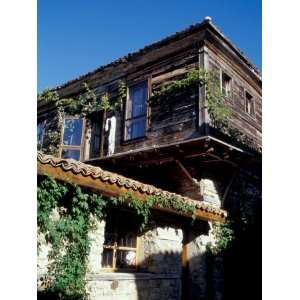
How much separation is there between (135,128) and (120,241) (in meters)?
3.75

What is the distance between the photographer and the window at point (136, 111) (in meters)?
8.83

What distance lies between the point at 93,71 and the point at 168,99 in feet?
10.2

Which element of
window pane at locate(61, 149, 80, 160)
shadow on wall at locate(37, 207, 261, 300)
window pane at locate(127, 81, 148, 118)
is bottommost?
shadow on wall at locate(37, 207, 261, 300)

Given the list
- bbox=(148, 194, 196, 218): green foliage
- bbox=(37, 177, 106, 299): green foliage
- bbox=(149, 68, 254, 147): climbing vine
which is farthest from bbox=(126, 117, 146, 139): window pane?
bbox=(37, 177, 106, 299): green foliage

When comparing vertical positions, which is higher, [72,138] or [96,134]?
[96,134]

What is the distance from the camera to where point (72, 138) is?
10.1 meters

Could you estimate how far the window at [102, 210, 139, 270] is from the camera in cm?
562

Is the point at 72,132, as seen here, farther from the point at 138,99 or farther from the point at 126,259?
the point at 126,259

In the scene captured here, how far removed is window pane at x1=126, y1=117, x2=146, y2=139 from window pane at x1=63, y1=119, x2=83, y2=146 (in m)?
1.74

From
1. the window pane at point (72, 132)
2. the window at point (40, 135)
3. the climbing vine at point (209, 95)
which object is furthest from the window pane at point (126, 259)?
the window at point (40, 135)

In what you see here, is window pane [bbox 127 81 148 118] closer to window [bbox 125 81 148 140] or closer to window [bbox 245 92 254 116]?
window [bbox 125 81 148 140]

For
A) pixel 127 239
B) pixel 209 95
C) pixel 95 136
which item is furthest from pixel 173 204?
pixel 95 136

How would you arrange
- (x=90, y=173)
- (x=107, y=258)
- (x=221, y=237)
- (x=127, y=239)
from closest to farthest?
1. (x=90, y=173)
2. (x=107, y=258)
3. (x=127, y=239)
4. (x=221, y=237)
